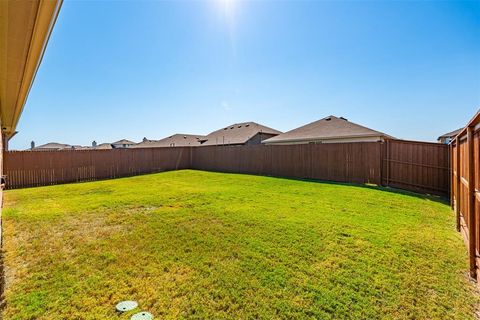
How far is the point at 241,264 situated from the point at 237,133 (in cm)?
2352

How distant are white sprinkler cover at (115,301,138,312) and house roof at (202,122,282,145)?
20.9m

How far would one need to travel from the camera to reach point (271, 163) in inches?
546

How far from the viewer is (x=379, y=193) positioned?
7703 mm

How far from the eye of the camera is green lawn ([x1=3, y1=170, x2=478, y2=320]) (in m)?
2.24

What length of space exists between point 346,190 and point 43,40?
8.57 metres

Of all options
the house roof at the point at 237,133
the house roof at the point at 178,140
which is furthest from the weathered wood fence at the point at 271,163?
the house roof at the point at 178,140

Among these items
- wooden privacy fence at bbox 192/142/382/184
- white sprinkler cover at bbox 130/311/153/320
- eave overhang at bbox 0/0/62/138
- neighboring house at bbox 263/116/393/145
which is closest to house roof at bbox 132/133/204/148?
wooden privacy fence at bbox 192/142/382/184

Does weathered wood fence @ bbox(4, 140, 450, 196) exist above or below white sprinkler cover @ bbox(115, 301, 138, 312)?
above

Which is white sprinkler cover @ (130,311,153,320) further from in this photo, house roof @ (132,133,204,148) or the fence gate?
house roof @ (132,133,204,148)

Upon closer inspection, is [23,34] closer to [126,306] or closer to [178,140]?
[126,306]

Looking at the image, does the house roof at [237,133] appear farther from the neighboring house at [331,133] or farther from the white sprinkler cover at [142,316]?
the white sprinkler cover at [142,316]

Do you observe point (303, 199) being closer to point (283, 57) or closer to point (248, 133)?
point (283, 57)

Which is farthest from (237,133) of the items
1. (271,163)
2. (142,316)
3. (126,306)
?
(142,316)

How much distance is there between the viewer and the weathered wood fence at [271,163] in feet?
26.2
